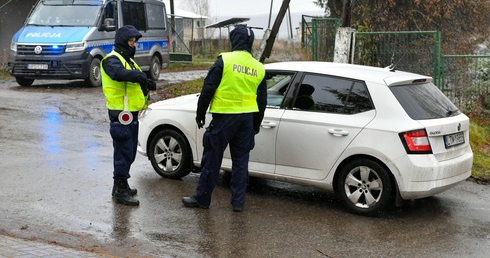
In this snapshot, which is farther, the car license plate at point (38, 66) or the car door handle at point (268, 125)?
the car license plate at point (38, 66)

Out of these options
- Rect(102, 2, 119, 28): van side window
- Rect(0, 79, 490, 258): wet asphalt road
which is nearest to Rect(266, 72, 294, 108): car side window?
Rect(0, 79, 490, 258): wet asphalt road

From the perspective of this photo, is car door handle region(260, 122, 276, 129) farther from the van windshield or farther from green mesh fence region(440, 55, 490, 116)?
Answer: the van windshield

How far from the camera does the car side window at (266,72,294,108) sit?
346 inches

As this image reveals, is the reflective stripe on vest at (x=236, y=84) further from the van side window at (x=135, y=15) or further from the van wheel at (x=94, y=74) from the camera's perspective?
the van side window at (x=135, y=15)

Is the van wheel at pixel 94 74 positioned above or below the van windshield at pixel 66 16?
below

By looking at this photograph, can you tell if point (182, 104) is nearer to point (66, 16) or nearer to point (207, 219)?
point (207, 219)

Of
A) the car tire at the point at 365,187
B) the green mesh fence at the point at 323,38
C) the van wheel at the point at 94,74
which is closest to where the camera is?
the car tire at the point at 365,187

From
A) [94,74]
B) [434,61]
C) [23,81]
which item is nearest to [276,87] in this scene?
[434,61]

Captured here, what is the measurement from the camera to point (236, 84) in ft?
26.2

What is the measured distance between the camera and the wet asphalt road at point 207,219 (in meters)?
6.99

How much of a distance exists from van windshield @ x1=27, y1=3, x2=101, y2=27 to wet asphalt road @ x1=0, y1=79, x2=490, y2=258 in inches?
359

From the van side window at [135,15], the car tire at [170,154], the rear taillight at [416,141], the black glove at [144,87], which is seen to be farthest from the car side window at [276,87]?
the van side window at [135,15]

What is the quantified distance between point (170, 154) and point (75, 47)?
10.0 metres

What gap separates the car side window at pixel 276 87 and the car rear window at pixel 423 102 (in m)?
1.16
